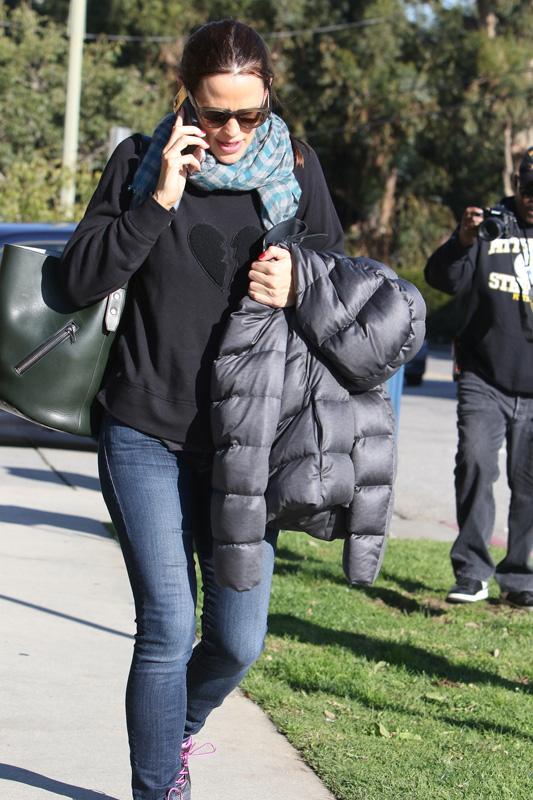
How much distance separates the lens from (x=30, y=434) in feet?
35.1

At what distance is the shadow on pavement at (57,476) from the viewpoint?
29.4 ft

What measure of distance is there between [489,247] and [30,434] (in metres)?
5.38

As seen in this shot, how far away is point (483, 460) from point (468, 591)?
24.6 inches

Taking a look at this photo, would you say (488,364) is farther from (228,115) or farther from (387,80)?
(387,80)

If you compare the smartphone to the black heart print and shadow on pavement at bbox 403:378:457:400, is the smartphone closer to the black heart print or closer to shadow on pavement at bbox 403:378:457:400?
the black heart print

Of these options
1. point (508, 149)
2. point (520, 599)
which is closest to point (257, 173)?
point (520, 599)

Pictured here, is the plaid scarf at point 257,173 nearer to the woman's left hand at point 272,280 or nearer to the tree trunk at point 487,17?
the woman's left hand at point 272,280

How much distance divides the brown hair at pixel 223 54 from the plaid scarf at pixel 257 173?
0.12 meters

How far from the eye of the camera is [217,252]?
3.16 meters

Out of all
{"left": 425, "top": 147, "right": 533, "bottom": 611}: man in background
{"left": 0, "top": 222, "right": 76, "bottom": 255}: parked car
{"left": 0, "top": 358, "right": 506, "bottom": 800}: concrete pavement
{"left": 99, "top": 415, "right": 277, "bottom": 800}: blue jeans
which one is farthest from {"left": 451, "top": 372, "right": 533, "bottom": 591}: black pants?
{"left": 0, "top": 222, "right": 76, "bottom": 255}: parked car

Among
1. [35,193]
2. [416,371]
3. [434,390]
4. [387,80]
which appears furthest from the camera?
[387,80]

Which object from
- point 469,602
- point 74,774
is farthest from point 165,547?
point 469,602

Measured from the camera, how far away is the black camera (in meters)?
5.99

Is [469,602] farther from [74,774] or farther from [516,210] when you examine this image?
[74,774]
